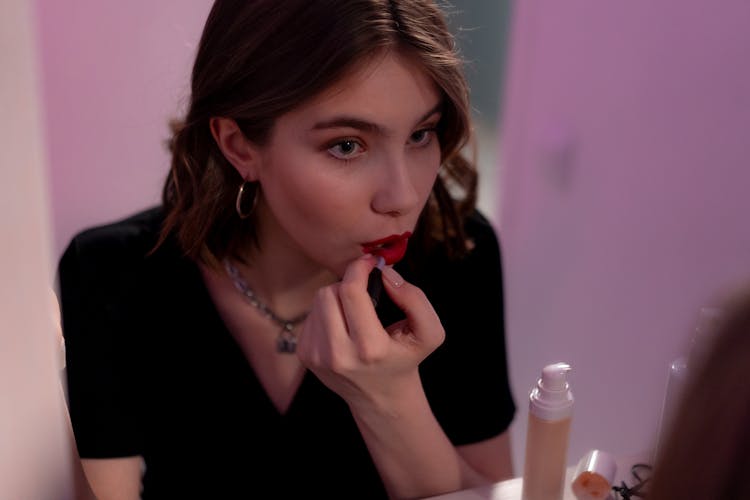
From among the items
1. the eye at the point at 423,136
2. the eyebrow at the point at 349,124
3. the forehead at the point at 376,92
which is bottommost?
the eye at the point at 423,136

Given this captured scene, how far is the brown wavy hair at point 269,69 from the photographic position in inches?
28.3

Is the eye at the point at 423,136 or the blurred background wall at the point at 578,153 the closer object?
the eye at the point at 423,136

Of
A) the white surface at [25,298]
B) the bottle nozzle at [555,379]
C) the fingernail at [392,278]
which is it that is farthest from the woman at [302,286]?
the white surface at [25,298]

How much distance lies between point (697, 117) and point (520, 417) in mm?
646

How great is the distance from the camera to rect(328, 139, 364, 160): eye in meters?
0.75

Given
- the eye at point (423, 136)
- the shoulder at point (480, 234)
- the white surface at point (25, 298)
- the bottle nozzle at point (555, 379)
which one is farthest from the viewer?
the shoulder at point (480, 234)

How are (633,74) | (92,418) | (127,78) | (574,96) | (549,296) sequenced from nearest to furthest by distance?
(92,418)
(127,78)
(633,74)
(574,96)
(549,296)

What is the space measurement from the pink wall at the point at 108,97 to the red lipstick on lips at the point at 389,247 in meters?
0.31

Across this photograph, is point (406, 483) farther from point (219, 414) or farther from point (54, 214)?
point (54, 214)

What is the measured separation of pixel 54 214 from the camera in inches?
43.9

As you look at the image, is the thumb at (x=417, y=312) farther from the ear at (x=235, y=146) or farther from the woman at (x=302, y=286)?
the ear at (x=235, y=146)

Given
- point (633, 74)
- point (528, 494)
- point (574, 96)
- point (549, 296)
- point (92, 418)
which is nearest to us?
point (528, 494)

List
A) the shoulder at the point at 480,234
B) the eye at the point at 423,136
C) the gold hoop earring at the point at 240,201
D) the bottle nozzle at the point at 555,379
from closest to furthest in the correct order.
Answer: the bottle nozzle at the point at 555,379
the eye at the point at 423,136
the gold hoop earring at the point at 240,201
the shoulder at the point at 480,234

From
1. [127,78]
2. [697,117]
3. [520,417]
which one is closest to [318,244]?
[127,78]
